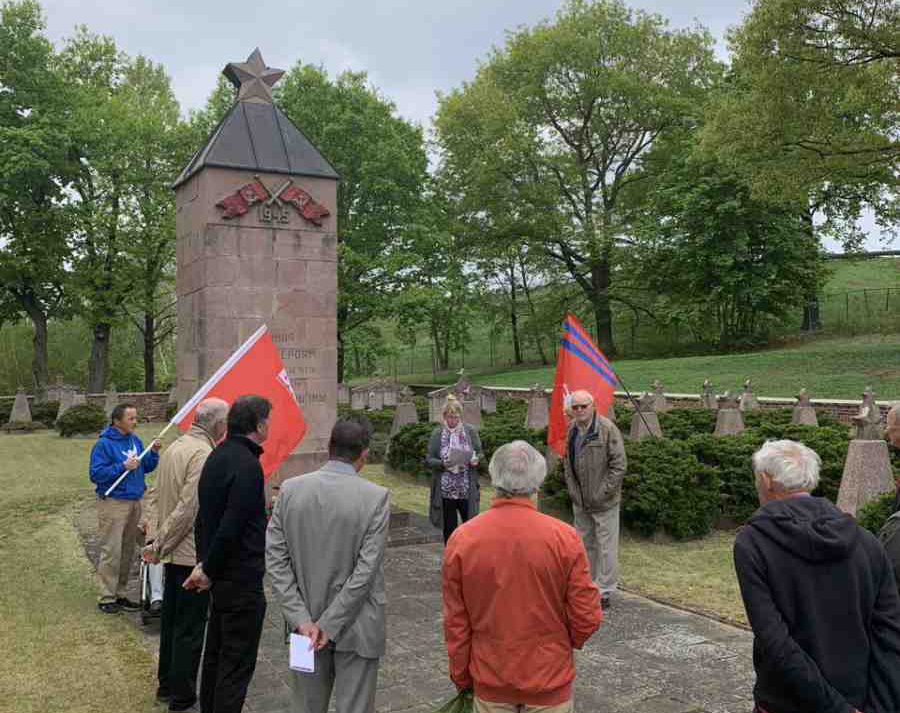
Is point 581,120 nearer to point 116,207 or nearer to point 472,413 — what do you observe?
point 116,207

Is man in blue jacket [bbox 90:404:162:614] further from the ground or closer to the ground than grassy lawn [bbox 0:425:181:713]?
further from the ground

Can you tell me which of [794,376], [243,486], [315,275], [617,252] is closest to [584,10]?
[617,252]

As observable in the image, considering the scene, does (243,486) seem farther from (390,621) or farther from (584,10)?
(584,10)

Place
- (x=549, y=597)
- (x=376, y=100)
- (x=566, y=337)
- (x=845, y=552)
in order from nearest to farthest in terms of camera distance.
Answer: (x=845, y=552) < (x=549, y=597) < (x=566, y=337) < (x=376, y=100)

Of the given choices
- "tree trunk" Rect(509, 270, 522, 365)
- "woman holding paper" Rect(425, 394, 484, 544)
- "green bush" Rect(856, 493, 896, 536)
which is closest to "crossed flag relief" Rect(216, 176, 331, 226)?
"woman holding paper" Rect(425, 394, 484, 544)

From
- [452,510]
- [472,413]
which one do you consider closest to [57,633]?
[452,510]

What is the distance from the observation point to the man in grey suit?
11.8ft

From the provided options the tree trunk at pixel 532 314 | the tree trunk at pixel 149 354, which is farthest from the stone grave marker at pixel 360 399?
the tree trunk at pixel 532 314

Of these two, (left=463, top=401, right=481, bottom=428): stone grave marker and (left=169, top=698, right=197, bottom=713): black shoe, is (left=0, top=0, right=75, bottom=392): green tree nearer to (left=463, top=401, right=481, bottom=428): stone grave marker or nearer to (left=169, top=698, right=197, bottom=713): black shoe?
(left=463, top=401, right=481, bottom=428): stone grave marker

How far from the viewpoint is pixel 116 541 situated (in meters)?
7.40

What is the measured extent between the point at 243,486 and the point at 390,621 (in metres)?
2.99

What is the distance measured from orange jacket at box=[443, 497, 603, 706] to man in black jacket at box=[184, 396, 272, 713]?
1.50 m

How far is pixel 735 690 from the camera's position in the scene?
5.16 metres

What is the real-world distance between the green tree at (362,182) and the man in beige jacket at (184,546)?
87.0 feet
